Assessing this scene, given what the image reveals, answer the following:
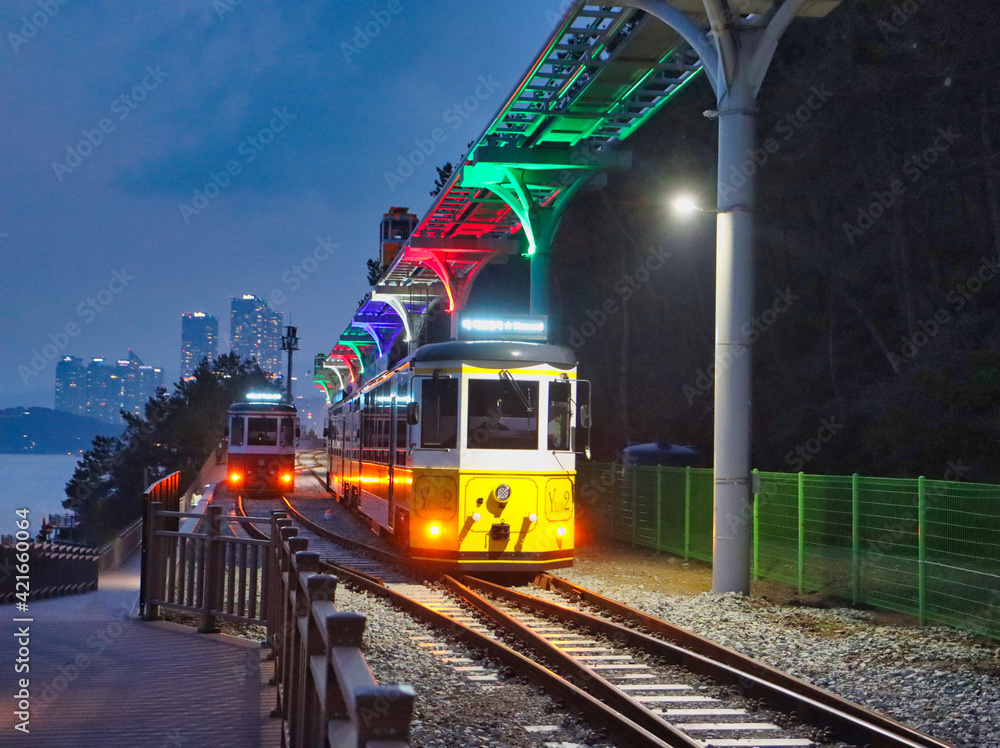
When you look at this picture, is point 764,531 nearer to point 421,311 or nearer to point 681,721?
point 681,721

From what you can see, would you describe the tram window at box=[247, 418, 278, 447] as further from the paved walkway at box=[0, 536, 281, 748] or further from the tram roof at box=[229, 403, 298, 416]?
the paved walkway at box=[0, 536, 281, 748]

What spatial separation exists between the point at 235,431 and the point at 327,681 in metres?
32.6

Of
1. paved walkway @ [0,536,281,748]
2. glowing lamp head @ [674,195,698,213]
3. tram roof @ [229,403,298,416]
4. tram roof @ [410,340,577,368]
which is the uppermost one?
glowing lamp head @ [674,195,698,213]

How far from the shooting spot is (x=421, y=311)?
121ft

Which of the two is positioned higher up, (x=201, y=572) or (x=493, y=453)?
(x=493, y=453)

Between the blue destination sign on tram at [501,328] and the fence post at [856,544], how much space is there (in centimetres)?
481

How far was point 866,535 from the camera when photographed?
45.7 ft

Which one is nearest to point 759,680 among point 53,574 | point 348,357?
point 53,574

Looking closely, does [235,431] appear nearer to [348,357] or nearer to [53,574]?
[53,574]

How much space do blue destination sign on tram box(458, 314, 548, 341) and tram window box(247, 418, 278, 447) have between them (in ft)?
66.6

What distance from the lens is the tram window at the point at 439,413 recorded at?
1459 cm

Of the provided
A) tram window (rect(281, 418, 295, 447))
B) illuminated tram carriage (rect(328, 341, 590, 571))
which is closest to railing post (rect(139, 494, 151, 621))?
illuminated tram carriage (rect(328, 341, 590, 571))

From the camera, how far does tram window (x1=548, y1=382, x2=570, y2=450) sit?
14773 millimetres

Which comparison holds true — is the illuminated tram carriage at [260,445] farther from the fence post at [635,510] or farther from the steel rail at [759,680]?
the steel rail at [759,680]
